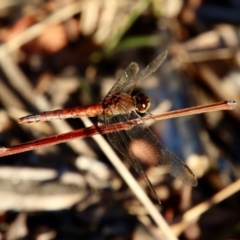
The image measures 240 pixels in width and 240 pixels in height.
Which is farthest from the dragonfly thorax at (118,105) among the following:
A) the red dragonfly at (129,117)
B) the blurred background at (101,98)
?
the blurred background at (101,98)

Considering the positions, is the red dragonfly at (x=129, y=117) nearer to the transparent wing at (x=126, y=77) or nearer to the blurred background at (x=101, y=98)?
the transparent wing at (x=126, y=77)

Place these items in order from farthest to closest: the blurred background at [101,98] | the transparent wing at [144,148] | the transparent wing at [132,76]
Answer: the transparent wing at [132,76] → the blurred background at [101,98] → the transparent wing at [144,148]

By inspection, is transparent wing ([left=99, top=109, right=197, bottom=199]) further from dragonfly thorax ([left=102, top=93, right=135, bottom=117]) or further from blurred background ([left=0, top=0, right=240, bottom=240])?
blurred background ([left=0, top=0, right=240, bottom=240])

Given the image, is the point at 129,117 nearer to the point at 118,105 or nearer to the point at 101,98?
the point at 118,105

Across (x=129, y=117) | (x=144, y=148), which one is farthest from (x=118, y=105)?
(x=144, y=148)

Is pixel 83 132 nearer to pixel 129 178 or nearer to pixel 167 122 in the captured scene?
pixel 129 178

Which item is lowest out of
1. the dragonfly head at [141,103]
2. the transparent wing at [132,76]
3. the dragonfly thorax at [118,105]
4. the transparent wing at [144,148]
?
the transparent wing at [144,148]

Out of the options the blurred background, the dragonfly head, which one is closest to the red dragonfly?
the dragonfly head
